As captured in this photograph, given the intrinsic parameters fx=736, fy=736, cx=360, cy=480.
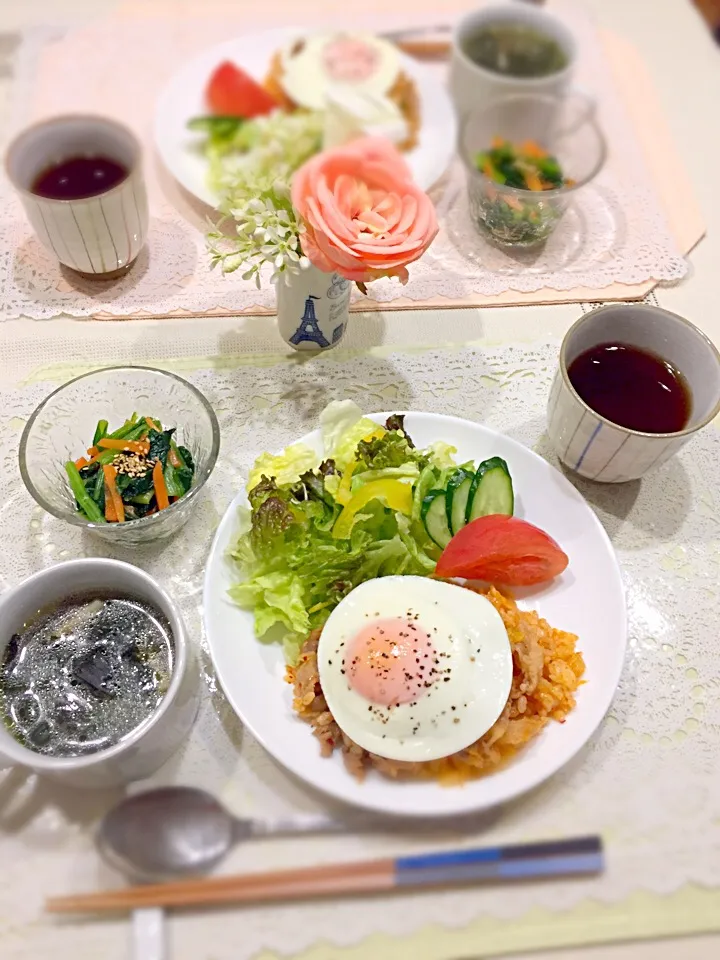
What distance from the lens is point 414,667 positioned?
1.27 m

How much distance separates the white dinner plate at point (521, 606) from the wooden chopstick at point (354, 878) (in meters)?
0.12

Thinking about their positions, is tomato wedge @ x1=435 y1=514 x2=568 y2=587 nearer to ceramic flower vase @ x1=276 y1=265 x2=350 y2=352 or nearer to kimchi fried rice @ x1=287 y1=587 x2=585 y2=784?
kimchi fried rice @ x1=287 y1=587 x2=585 y2=784

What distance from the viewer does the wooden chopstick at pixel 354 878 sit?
3.94 feet

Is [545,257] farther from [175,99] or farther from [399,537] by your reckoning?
[175,99]

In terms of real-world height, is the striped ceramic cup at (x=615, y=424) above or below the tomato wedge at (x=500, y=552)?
above

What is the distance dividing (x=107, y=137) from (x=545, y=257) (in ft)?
3.94

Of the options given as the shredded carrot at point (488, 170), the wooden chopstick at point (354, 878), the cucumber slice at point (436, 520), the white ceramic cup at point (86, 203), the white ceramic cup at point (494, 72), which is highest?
Answer: the white ceramic cup at point (494, 72)

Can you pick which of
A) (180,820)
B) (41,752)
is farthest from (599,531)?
(41,752)

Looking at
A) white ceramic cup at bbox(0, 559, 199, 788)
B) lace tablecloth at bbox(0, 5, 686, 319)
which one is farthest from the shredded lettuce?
lace tablecloth at bbox(0, 5, 686, 319)

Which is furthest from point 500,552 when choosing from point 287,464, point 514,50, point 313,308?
point 514,50

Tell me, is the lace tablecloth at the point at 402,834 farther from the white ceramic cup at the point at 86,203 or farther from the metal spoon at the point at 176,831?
the white ceramic cup at the point at 86,203

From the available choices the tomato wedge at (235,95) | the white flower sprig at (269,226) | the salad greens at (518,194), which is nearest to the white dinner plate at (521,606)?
the white flower sprig at (269,226)

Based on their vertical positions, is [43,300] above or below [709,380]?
below

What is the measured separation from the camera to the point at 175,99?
2205 mm
